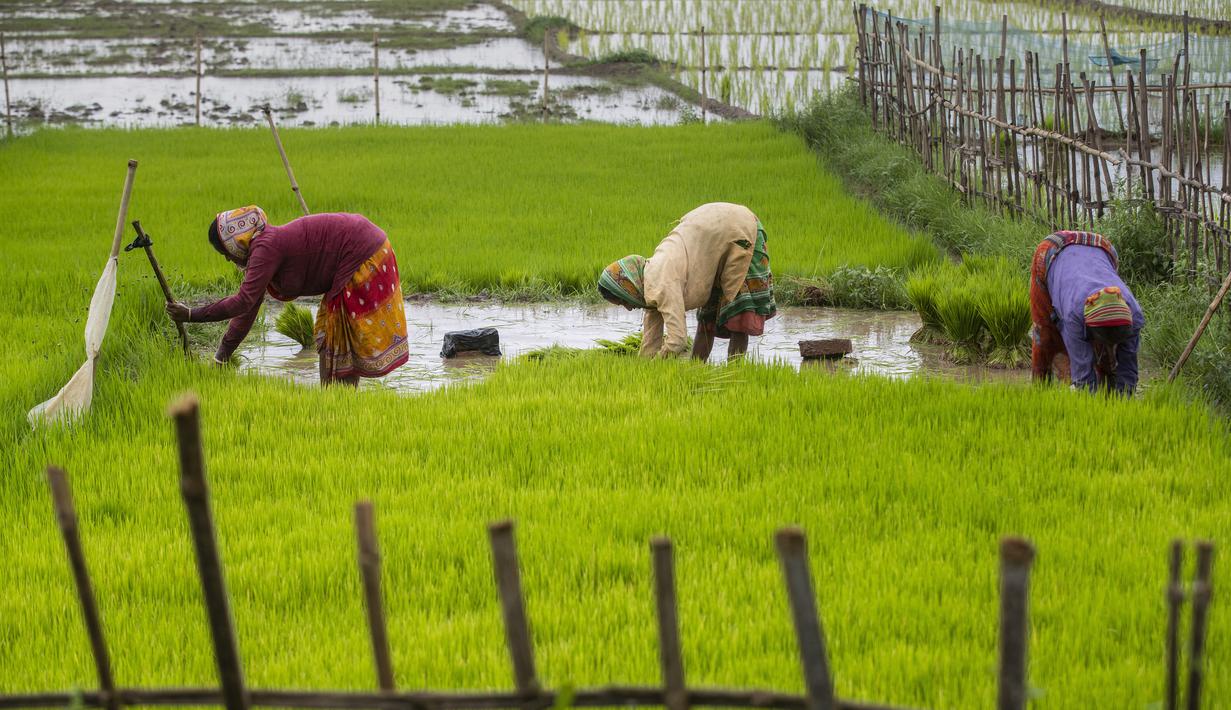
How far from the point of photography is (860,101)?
13000mm

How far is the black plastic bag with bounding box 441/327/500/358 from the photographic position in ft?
21.5

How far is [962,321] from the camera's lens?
6406 millimetres

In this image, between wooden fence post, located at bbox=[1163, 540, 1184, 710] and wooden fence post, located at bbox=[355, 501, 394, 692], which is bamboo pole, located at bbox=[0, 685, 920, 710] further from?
wooden fence post, located at bbox=[1163, 540, 1184, 710]

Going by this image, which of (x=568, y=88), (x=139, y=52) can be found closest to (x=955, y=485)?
(x=568, y=88)

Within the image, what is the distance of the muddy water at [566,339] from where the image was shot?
6.24 meters

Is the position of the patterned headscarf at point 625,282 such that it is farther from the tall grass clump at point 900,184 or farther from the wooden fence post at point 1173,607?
the wooden fence post at point 1173,607

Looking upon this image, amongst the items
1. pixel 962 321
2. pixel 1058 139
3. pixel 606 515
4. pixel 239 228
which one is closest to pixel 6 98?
→ pixel 239 228

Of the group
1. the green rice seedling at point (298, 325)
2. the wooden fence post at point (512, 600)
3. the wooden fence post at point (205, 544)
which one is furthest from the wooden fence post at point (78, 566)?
the green rice seedling at point (298, 325)

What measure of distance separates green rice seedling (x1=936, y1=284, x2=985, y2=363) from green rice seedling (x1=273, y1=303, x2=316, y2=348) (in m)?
3.37

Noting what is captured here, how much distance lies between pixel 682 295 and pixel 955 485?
1.63 m

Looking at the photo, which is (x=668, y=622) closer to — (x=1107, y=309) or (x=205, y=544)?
(x=205, y=544)

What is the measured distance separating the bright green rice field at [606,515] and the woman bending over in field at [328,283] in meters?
0.30

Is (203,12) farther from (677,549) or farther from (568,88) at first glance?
(677,549)

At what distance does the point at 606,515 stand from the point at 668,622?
7.50ft
